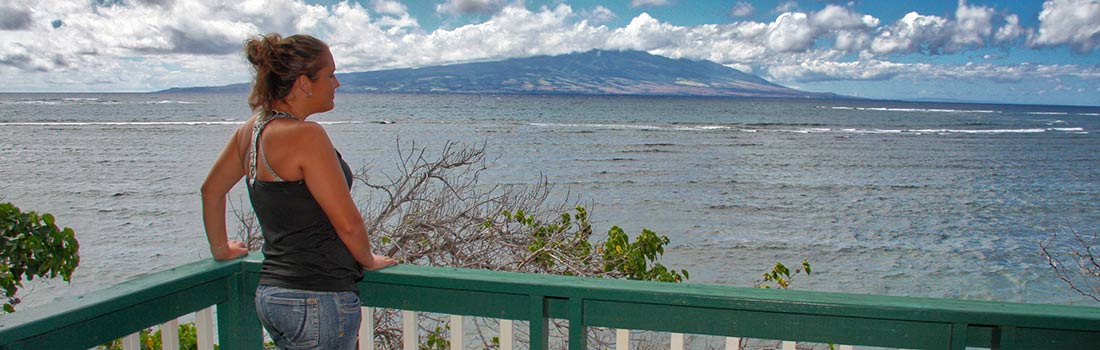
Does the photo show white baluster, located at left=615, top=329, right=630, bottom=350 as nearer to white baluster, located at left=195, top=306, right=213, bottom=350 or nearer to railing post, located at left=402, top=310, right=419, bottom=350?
railing post, located at left=402, top=310, right=419, bottom=350

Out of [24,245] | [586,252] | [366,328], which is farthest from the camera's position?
[586,252]

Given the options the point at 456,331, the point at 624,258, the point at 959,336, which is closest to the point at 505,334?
the point at 456,331

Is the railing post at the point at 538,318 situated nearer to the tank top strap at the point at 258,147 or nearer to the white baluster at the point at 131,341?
Result: the tank top strap at the point at 258,147

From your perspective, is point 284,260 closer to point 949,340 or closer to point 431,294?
point 431,294

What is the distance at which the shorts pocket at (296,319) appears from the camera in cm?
210

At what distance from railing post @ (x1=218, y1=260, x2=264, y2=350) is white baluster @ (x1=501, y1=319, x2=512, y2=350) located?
735mm

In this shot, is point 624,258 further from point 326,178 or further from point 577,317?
point 326,178

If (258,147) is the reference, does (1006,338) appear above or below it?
below

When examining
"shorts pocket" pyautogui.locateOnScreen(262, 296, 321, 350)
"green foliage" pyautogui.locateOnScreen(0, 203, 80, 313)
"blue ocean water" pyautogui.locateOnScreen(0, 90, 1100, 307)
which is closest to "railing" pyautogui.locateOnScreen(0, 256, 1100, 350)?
"shorts pocket" pyautogui.locateOnScreen(262, 296, 321, 350)

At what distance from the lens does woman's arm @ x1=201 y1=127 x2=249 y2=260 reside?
2188 millimetres

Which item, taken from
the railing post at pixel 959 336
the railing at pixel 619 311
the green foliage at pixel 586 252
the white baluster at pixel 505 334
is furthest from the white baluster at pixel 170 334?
the green foliage at pixel 586 252

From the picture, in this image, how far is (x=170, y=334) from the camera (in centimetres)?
222

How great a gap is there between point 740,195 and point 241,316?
2028cm

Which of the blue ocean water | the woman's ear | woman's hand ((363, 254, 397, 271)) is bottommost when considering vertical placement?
the blue ocean water
